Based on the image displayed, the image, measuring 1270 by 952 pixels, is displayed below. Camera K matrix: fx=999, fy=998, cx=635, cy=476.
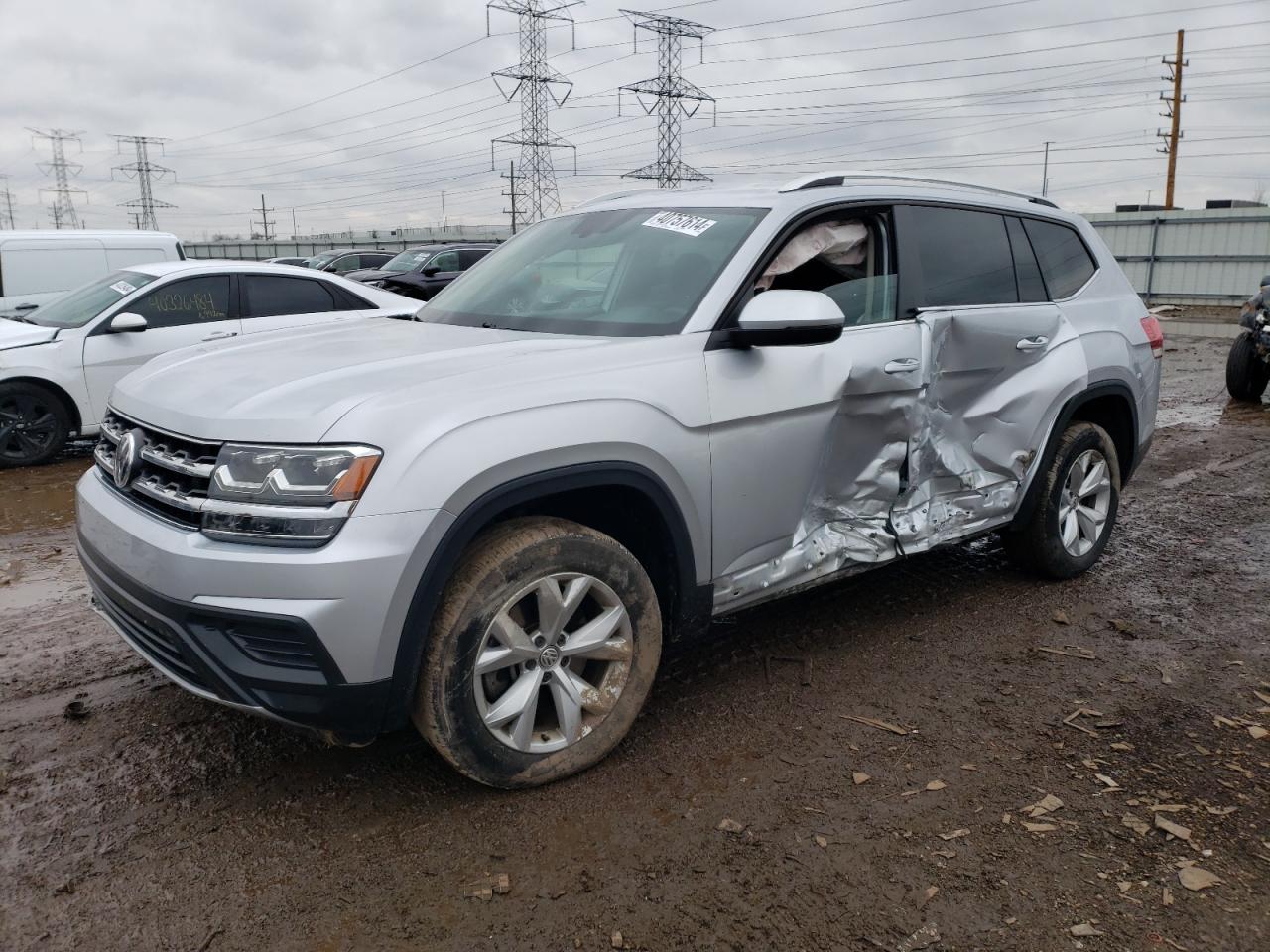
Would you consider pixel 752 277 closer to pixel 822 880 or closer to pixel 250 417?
pixel 250 417

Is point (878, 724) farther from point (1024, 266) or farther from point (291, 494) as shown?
point (1024, 266)

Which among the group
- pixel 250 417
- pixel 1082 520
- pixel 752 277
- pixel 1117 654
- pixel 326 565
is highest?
pixel 752 277

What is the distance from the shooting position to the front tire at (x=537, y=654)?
8.98 ft

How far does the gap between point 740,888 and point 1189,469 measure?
6.55 m

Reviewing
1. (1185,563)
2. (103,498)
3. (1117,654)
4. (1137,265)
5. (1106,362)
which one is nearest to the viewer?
(103,498)

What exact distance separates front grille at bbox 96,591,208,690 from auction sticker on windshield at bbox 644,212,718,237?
2221mm

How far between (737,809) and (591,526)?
977 mm

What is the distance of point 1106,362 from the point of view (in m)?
4.79

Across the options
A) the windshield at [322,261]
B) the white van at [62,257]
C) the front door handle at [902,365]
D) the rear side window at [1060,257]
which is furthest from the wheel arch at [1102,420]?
the windshield at [322,261]

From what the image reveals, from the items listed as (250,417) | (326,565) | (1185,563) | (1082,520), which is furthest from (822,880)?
(1185,563)

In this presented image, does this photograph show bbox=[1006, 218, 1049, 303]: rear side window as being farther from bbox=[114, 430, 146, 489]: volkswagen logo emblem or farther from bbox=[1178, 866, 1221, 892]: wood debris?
bbox=[114, 430, 146, 489]: volkswagen logo emblem

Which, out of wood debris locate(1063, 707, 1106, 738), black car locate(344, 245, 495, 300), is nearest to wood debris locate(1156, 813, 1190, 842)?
wood debris locate(1063, 707, 1106, 738)

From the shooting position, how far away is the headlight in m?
2.49

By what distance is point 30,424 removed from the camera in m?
7.80
